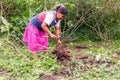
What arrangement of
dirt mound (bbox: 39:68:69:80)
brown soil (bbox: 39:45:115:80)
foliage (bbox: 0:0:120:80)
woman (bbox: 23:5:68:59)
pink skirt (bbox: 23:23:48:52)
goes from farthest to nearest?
foliage (bbox: 0:0:120:80) < pink skirt (bbox: 23:23:48:52) < woman (bbox: 23:5:68:59) < brown soil (bbox: 39:45:115:80) < dirt mound (bbox: 39:68:69:80)

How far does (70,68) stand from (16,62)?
920 mm

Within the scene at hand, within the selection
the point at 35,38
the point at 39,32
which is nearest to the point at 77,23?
the point at 39,32

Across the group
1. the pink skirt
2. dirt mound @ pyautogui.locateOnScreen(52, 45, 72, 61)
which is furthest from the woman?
dirt mound @ pyautogui.locateOnScreen(52, 45, 72, 61)

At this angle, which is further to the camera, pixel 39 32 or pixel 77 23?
pixel 77 23

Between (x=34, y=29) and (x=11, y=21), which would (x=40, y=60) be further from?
(x=11, y=21)

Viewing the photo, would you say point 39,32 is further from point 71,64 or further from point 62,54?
point 71,64

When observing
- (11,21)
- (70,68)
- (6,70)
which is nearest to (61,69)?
(70,68)

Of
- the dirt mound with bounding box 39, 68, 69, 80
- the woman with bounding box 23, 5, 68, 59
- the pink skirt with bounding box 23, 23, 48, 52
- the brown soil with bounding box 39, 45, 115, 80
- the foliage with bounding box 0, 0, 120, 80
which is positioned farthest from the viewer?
the foliage with bounding box 0, 0, 120, 80

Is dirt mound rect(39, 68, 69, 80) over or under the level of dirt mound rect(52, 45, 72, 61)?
under

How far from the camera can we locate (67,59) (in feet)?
16.9

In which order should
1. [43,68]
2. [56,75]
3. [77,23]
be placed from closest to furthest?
[56,75], [43,68], [77,23]

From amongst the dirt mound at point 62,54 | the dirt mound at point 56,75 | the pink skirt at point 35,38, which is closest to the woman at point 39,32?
the pink skirt at point 35,38

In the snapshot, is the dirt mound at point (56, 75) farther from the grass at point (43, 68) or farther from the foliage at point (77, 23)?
the foliage at point (77, 23)

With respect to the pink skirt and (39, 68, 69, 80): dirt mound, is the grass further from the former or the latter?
the pink skirt
